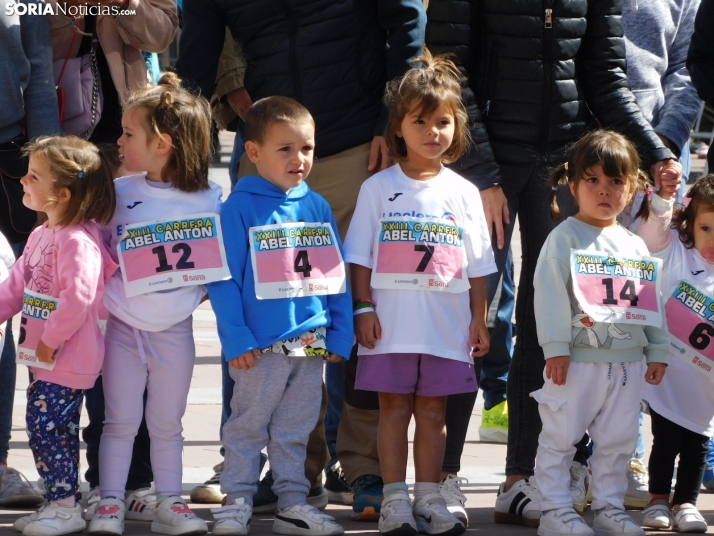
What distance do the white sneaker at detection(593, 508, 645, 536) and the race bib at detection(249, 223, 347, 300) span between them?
1.22 metres

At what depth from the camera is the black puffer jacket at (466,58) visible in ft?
14.9

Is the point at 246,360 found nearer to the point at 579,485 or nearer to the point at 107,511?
the point at 107,511

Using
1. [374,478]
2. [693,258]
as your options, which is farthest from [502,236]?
[374,478]

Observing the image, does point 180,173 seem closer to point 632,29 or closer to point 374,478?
point 374,478

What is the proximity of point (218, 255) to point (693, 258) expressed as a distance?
182 centimetres

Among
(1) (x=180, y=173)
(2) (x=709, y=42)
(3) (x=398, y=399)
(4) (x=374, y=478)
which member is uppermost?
(2) (x=709, y=42)

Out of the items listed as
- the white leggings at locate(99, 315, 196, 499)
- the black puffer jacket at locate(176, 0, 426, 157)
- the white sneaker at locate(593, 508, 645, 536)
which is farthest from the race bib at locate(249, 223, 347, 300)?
the white sneaker at locate(593, 508, 645, 536)

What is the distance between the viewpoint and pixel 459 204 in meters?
4.40

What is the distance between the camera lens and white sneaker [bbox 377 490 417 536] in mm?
4195

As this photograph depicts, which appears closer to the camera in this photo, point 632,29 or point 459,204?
point 459,204

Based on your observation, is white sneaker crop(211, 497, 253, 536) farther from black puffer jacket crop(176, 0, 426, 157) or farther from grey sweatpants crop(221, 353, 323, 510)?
black puffer jacket crop(176, 0, 426, 157)

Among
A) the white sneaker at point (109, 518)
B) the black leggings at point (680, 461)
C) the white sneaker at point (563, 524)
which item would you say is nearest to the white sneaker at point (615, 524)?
the white sneaker at point (563, 524)

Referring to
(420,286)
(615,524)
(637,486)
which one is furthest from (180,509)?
(637,486)

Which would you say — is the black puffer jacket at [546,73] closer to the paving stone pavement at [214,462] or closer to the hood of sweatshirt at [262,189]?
the hood of sweatshirt at [262,189]
